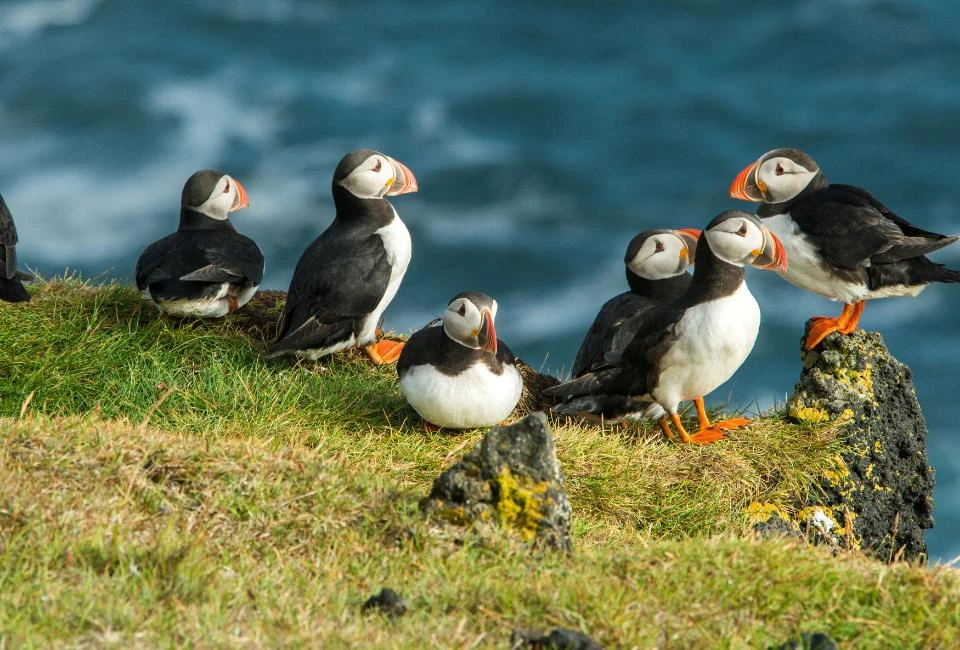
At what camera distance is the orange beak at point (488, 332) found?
638cm

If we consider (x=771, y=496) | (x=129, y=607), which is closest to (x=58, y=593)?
(x=129, y=607)

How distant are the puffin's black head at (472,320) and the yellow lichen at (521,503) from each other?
1.68 metres

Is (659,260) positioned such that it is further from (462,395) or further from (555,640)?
(555,640)

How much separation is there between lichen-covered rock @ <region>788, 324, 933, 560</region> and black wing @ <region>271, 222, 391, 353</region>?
2692mm

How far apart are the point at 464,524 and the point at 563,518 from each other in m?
0.38

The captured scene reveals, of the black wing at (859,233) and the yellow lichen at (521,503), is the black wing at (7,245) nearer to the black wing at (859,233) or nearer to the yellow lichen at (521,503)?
the yellow lichen at (521,503)

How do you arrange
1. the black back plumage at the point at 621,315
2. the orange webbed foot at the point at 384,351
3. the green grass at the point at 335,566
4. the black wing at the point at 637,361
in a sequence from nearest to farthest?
the green grass at the point at 335,566 → the black wing at the point at 637,361 → the black back plumage at the point at 621,315 → the orange webbed foot at the point at 384,351

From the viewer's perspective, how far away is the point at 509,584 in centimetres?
428

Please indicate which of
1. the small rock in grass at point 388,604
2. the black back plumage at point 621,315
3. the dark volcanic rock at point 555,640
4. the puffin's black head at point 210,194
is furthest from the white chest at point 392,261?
the dark volcanic rock at point 555,640

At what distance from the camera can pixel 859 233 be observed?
7594mm

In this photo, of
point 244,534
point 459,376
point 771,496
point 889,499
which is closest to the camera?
point 244,534

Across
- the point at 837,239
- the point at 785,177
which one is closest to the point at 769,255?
the point at 837,239

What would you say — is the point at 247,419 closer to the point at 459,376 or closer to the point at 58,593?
the point at 459,376

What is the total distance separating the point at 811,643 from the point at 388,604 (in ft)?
4.56
